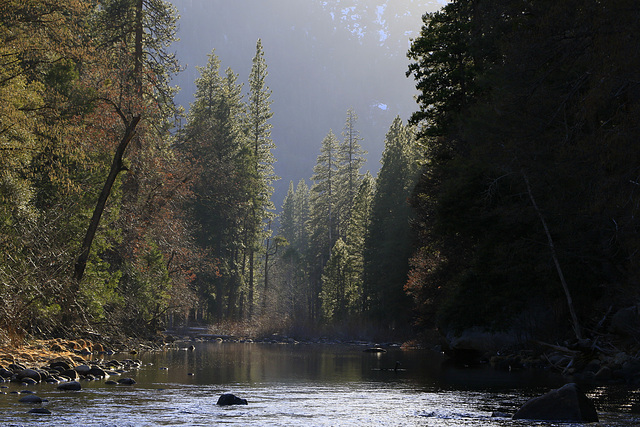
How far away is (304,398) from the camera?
12500 millimetres

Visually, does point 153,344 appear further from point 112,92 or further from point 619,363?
point 619,363

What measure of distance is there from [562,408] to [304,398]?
15.0ft

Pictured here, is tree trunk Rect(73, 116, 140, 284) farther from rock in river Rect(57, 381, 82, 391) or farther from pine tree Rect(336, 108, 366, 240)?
pine tree Rect(336, 108, 366, 240)

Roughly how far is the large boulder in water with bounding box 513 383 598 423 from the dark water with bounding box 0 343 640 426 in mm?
323

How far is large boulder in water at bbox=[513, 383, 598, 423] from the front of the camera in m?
9.98

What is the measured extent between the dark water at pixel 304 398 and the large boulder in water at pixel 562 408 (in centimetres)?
32

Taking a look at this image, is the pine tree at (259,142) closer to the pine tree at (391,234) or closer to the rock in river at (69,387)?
the pine tree at (391,234)

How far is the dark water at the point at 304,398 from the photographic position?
9.52 m

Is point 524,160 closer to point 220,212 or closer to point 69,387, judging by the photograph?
point 69,387

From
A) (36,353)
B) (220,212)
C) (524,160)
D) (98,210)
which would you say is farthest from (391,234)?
(36,353)

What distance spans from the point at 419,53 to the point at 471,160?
28.8ft

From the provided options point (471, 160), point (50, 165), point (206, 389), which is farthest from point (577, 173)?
point (50, 165)

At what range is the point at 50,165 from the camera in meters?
22.4

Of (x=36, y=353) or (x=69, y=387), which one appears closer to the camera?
(x=69, y=387)
